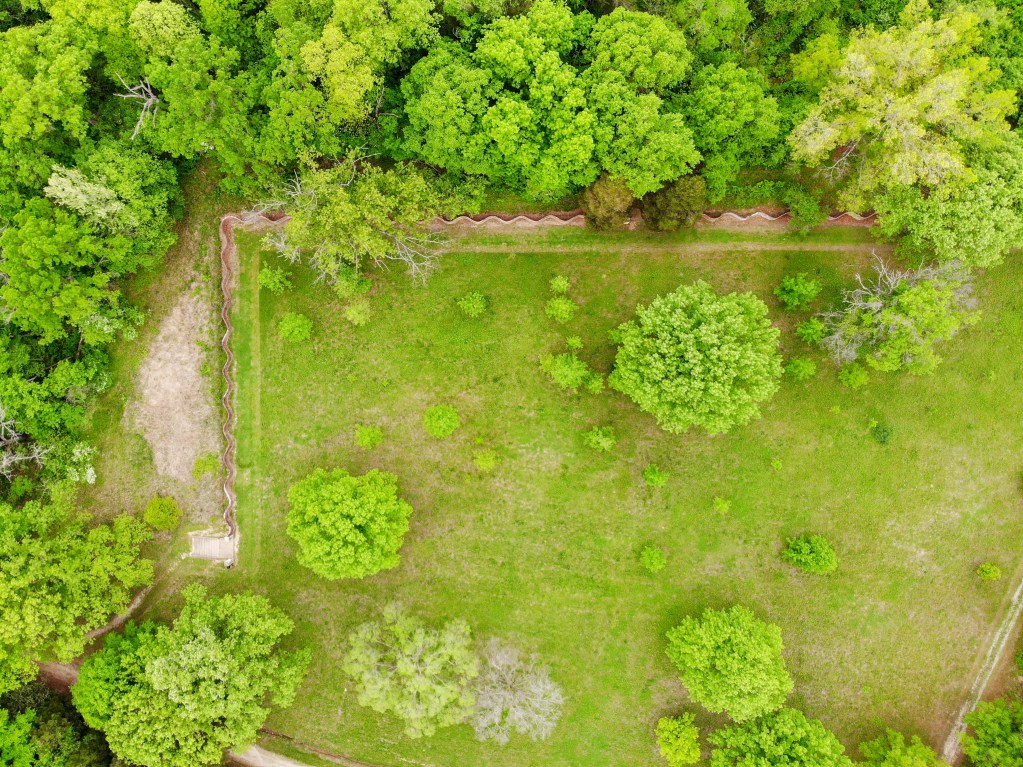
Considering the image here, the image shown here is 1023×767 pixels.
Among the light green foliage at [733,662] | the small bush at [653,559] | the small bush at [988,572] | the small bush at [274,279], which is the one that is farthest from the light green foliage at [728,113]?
the small bush at [988,572]

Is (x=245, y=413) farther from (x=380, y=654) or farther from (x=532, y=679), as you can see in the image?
(x=532, y=679)

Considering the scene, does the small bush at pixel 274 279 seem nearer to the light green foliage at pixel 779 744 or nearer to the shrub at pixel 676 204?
the shrub at pixel 676 204

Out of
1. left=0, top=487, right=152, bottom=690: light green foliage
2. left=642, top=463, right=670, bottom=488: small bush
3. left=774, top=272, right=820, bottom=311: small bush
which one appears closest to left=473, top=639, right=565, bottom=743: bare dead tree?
left=642, top=463, right=670, bottom=488: small bush

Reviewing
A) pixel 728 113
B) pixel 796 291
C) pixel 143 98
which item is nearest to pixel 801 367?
pixel 796 291

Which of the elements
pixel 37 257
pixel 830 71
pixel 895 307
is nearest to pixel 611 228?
pixel 830 71

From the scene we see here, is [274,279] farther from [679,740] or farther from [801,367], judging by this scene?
[679,740]

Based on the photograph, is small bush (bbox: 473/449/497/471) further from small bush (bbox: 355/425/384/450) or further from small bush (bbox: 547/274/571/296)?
small bush (bbox: 547/274/571/296)
